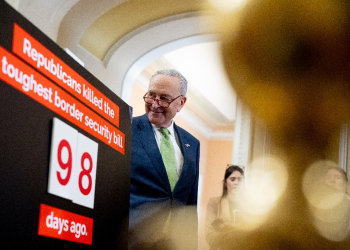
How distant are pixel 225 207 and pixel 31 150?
3.45 ft

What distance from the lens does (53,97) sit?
1.83 feet

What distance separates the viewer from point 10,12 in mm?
484

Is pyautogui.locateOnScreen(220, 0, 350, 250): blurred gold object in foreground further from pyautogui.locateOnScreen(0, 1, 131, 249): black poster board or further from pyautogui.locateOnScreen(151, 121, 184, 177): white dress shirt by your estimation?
pyautogui.locateOnScreen(151, 121, 184, 177): white dress shirt

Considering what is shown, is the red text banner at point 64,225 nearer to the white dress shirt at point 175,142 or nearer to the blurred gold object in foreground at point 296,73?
the blurred gold object in foreground at point 296,73

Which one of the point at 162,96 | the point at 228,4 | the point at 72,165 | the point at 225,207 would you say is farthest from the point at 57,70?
the point at 225,207

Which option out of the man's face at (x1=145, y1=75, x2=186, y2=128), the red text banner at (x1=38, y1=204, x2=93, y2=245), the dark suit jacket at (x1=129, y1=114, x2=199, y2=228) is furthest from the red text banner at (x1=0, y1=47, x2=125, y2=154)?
the man's face at (x1=145, y1=75, x2=186, y2=128)

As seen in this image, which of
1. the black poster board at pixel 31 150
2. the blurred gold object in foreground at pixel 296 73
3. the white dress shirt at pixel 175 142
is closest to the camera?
the blurred gold object in foreground at pixel 296 73

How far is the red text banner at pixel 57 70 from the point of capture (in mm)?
511

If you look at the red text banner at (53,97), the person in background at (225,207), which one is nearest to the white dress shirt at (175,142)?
the person in background at (225,207)

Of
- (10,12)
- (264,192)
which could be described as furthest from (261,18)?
(10,12)

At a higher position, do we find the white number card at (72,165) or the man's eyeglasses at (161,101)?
the man's eyeglasses at (161,101)

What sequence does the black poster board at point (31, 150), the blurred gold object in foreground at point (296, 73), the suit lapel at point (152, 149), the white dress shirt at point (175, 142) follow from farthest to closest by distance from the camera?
the white dress shirt at point (175, 142) < the suit lapel at point (152, 149) < the black poster board at point (31, 150) < the blurred gold object in foreground at point (296, 73)

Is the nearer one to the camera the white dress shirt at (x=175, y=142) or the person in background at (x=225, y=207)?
the person in background at (x=225, y=207)

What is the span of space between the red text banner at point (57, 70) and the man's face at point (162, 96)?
619 millimetres
